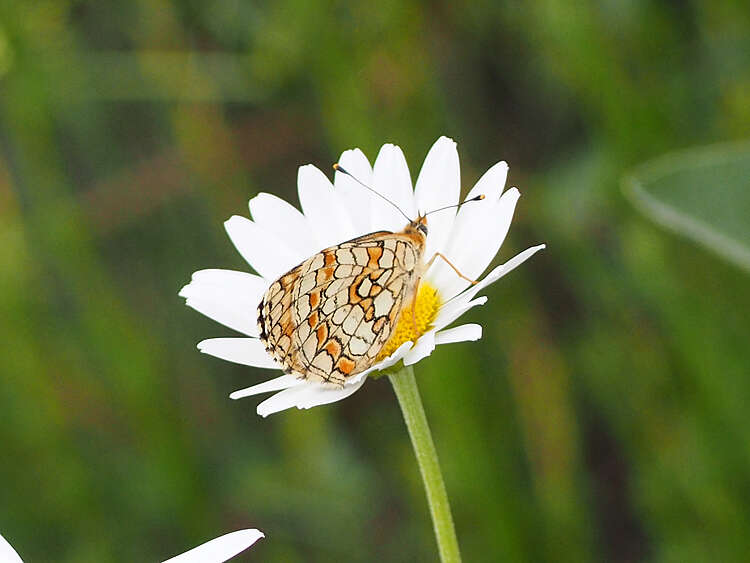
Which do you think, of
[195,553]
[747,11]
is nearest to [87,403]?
[747,11]

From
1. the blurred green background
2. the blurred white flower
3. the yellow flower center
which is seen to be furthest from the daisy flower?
the blurred green background

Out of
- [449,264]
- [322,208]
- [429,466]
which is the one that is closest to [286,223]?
[322,208]

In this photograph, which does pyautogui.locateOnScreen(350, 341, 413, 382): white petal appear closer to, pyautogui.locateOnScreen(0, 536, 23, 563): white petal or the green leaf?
pyautogui.locateOnScreen(0, 536, 23, 563): white petal

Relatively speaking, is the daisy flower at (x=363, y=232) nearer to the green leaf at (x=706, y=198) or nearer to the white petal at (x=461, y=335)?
the white petal at (x=461, y=335)

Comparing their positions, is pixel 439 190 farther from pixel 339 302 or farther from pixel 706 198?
pixel 706 198

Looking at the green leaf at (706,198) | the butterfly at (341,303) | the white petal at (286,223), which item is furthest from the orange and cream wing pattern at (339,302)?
the green leaf at (706,198)

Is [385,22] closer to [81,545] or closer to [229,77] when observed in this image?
[229,77]
